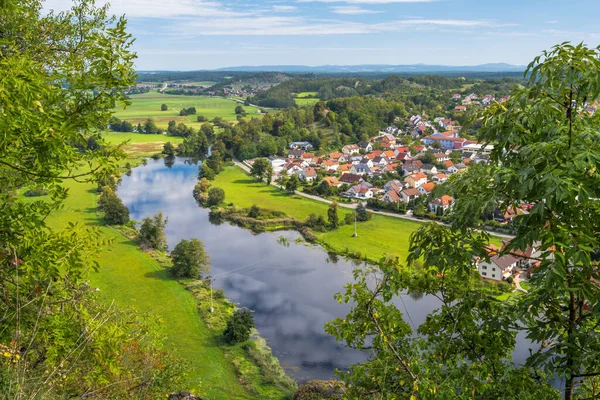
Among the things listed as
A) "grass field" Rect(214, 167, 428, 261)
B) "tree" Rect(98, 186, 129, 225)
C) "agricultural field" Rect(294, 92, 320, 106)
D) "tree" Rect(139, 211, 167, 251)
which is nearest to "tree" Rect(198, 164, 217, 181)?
"grass field" Rect(214, 167, 428, 261)

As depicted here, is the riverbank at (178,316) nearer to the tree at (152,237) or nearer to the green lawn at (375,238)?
the tree at (152,237)

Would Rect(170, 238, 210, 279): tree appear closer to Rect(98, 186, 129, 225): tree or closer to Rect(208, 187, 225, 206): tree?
Rect(98, 186, 129, 225): tree

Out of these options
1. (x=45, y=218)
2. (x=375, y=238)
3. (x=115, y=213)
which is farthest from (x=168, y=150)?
(x=45, y=218)

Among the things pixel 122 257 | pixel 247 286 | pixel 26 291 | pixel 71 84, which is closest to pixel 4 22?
pixel 71 84

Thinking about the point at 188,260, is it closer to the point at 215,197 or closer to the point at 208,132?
the point at 215,197

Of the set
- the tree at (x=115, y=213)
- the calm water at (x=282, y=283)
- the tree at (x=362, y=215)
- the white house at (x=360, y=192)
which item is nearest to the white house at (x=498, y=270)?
the calm water at (x=282, y=283)
